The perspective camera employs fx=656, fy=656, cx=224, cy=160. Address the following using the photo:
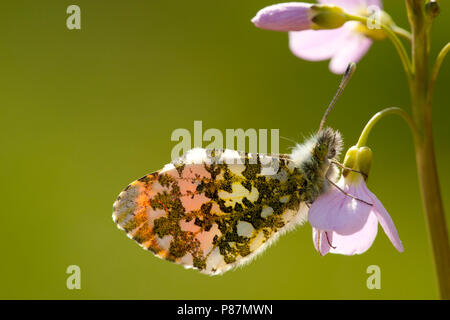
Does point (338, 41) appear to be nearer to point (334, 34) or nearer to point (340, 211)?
point (334, 34)

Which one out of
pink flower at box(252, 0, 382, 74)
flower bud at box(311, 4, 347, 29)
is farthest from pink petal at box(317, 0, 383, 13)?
flower bud at box(311, 4, 347, 29)

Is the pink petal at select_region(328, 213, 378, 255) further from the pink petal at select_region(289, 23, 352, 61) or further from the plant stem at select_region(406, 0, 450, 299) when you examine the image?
the pink petal at select_region(289, 23, 352, 61)

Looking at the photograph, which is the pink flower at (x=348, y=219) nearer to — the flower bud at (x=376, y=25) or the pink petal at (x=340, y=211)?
Answer: the pink petal at (x=340, y=211)

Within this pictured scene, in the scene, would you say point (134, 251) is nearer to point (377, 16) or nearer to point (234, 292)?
point (234, 292)

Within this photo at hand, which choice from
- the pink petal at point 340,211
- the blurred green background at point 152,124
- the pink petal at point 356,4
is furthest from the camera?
the blurred green background at point 152,124

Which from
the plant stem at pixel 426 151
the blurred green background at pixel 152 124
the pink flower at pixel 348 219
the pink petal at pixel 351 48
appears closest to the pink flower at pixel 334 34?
the pink petal at pixel 351 48

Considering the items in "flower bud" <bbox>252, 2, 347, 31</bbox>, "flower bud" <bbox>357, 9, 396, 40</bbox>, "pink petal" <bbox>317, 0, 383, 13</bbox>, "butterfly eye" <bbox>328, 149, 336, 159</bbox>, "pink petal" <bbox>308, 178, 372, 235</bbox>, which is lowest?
"pink petal" <bbox>308, 178, 372, 235</bbox>

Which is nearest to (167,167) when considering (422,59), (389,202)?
(422,59)
